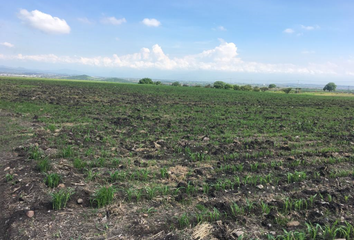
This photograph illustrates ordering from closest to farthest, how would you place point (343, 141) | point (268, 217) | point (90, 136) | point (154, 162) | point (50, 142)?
point (268, 217) → point (154, 162) → point (50, 142) → point (90, 136) → point (343, 141)

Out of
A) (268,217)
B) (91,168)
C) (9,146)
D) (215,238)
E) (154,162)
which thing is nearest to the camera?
(215,238)

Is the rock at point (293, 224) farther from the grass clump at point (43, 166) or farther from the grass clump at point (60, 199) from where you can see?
the grass clump at point (43, 166)

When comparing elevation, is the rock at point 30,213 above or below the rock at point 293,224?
above

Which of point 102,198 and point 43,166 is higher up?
point 43,166

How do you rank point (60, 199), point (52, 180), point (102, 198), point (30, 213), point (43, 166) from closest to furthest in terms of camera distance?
point (30, 213), point (60, 199), point (102, 198), point (52, 180), point (43, 166)

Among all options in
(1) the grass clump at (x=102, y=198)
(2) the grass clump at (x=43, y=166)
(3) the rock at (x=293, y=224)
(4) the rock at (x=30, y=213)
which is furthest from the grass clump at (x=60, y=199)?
(3) the rock at (x=293, y=224)

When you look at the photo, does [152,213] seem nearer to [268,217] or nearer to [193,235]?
[193,235]

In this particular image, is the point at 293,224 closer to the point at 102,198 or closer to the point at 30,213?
the point at 102,198

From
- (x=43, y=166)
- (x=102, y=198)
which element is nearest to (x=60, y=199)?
→ (x=102, y=198)

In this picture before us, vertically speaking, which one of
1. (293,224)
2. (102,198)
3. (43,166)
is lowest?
(293,224)

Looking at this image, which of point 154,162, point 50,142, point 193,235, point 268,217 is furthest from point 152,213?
point 50,142

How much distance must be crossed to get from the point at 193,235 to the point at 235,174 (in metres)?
2.93

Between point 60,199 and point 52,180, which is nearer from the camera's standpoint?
point 60,199

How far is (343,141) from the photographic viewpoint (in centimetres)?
1041
